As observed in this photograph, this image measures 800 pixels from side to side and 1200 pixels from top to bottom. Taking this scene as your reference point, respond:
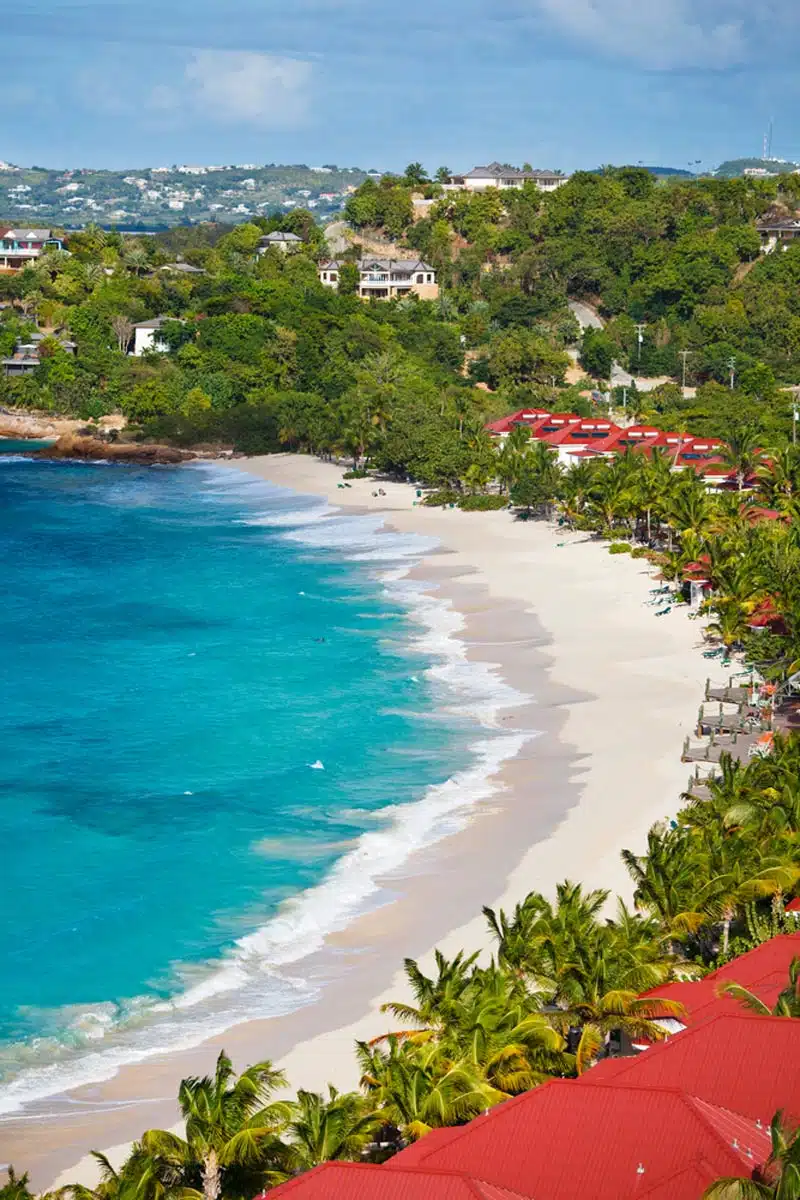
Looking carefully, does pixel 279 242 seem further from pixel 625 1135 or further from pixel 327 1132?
pixel 625 1135

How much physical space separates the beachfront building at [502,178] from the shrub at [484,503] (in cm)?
8333

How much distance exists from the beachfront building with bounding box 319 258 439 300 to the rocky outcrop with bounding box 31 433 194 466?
3308cm

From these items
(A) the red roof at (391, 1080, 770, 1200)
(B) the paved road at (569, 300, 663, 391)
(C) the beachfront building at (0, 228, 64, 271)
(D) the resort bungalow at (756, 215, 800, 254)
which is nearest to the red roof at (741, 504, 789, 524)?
(A) the red roof at (391, 1080, 770, 1200)

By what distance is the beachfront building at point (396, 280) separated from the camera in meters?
140

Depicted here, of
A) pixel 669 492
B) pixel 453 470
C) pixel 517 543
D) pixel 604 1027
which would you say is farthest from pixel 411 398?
pixel 604 1027

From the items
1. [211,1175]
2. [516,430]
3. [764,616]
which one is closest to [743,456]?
[516,430]

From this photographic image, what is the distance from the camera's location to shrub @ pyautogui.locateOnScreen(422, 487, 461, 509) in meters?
87.1

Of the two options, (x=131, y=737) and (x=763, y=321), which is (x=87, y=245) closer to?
(x=763, y=321)

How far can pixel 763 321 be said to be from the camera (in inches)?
4670

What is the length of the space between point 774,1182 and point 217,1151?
7066mm

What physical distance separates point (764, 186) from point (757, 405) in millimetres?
50145

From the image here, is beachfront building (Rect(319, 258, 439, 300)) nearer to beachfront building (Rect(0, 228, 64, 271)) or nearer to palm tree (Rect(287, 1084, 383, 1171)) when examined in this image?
beachfront building (Rect(0, 228, 64, 271))

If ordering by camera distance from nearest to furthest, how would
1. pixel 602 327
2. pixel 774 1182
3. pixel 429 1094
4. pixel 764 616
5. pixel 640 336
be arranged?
pixel 774 1182
pixel 429 1094
pixel 764 616
pixel 640 336
pixel 602 327

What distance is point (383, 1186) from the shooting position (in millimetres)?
18375
